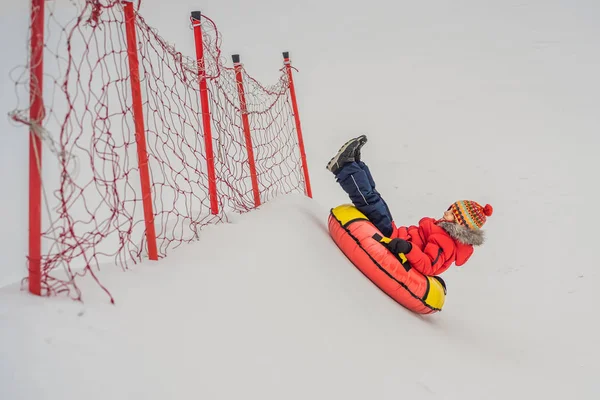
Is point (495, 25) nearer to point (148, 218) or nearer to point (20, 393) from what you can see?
point (148, 218)

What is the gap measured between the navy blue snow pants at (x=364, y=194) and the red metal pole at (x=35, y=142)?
1.33 metres

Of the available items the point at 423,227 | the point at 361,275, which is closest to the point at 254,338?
the point at 361,275

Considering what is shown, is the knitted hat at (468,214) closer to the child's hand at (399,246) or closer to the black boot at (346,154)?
the child's hand at (399,246)

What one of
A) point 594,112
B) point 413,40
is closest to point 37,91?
point 413,40

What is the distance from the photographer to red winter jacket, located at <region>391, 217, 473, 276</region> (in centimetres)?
208

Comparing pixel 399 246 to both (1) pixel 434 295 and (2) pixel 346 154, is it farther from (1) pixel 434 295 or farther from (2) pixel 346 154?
(2) pixel 346 154

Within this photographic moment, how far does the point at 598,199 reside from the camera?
3.51 m

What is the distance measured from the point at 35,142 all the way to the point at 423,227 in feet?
5.18

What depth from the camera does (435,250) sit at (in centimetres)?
211

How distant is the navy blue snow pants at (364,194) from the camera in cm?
220

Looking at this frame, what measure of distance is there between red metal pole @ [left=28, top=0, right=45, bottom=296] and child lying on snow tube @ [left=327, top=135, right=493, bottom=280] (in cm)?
130

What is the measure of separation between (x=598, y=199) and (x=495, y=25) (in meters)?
1.51

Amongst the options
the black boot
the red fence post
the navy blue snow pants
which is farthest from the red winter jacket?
the red fence post

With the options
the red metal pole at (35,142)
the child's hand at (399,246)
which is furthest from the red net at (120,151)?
the child's hand at (399,246)
